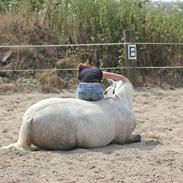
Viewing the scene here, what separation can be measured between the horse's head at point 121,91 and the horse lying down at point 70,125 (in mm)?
266

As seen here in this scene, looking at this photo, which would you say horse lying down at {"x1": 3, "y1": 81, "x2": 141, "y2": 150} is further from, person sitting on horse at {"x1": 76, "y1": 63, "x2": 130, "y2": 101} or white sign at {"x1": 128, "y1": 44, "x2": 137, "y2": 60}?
white sign at {"x1": 128, "y1": 44, "x2": 137, "y2": 60}

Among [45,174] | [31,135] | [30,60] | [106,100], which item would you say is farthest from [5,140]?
[30,60]

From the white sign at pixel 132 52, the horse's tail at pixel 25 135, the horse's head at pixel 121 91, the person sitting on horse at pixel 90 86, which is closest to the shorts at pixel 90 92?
the person sitting on horse at pixel 90 86

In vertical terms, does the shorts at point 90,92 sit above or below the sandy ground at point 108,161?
above

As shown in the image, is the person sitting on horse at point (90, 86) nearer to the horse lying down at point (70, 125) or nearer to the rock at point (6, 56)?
the horse lying down at point (70, 125)

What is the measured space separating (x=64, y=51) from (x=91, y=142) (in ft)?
23.7

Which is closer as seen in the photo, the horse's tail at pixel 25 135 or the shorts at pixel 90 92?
the horse's tail at pixel 25 135

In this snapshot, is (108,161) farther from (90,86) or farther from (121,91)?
(121,91)

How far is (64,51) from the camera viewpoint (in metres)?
13.2

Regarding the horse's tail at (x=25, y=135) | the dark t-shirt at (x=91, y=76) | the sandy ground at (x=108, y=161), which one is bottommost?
the sandy ground at (x=108, y=161)

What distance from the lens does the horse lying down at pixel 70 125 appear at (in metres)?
6.00

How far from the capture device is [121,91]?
6.73 m

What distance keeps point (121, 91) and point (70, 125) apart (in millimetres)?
1007

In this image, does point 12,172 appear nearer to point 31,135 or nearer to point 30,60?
point 31,135
